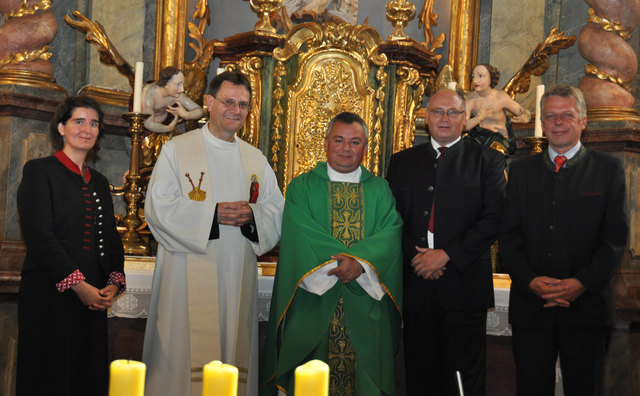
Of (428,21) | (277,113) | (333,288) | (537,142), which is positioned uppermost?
(428,21)

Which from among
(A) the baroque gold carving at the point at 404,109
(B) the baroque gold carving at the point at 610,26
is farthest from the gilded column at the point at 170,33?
(B) the baroque gold carving at the point at 610,26

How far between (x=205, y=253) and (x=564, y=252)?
5.65 feet

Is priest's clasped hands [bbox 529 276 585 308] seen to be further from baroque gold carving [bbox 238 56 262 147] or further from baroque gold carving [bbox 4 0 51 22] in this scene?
baroque gold carving [bbox 4 0 51 22]

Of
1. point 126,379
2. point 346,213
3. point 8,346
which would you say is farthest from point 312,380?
point 8,346

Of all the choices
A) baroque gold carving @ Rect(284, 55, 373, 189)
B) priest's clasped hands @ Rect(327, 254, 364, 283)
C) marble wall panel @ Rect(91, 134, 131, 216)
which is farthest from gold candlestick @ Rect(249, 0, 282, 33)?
priest's clasped hands @ Rect(327, 254, 364, 283)

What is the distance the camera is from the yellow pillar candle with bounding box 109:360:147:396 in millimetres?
794

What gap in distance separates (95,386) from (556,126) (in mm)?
2385

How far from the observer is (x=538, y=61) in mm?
5824

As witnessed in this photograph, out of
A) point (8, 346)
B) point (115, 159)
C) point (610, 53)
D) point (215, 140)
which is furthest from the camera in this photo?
point (115, 159)

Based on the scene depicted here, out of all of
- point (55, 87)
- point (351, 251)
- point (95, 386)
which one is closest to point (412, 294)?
point (351, 251)

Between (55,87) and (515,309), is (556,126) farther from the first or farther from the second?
(55,87)

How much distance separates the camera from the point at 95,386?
10.5 ft

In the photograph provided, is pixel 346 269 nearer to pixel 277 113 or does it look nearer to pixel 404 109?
pixel 277 113

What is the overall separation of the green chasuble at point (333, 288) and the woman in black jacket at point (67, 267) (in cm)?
81
